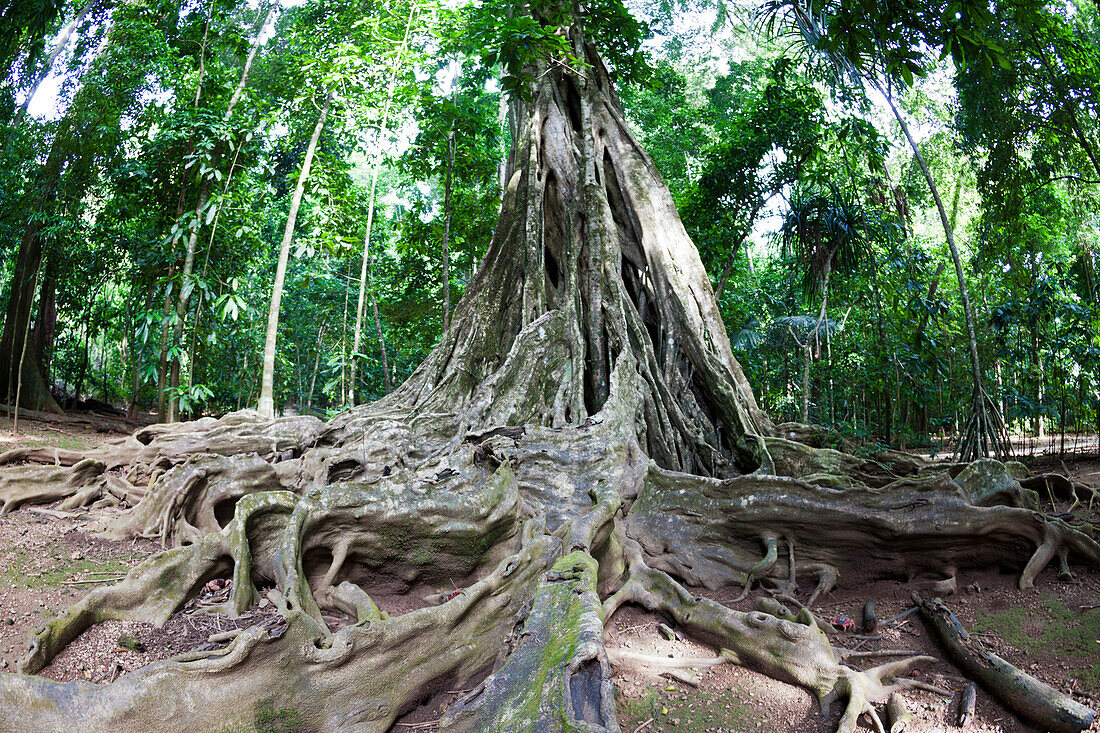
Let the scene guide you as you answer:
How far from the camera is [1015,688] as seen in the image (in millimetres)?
2469

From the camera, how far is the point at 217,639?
2.81 metres

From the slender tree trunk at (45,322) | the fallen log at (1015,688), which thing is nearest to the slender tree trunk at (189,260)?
the slender tree trunk at (45,322)

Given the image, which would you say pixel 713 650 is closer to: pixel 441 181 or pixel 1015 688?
pixel 1015 688

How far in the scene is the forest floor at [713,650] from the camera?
2.54 meters

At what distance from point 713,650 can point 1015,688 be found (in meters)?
1.16

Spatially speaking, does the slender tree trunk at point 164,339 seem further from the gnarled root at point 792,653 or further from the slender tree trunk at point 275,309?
the gnarled root at point 792,653

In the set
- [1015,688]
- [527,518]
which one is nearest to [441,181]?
[527,518]

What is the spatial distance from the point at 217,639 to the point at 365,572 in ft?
2.76

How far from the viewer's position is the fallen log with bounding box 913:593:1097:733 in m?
2.27

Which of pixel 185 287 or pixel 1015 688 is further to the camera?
pixel 185 287

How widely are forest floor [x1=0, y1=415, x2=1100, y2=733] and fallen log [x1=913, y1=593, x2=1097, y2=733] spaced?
2.5 inches

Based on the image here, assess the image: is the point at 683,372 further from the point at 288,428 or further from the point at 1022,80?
the point at 1022,80

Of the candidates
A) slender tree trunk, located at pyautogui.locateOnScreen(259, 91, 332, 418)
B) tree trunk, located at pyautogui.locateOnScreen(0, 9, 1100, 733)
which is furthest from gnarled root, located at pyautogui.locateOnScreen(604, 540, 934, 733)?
slender tree trunk, located at pyautogui.locateOnScreen(259, 91, 332, 418)

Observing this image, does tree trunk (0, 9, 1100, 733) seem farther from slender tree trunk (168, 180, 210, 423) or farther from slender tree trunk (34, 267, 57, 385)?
slender tree trunk (34, 267, 57, 385)
